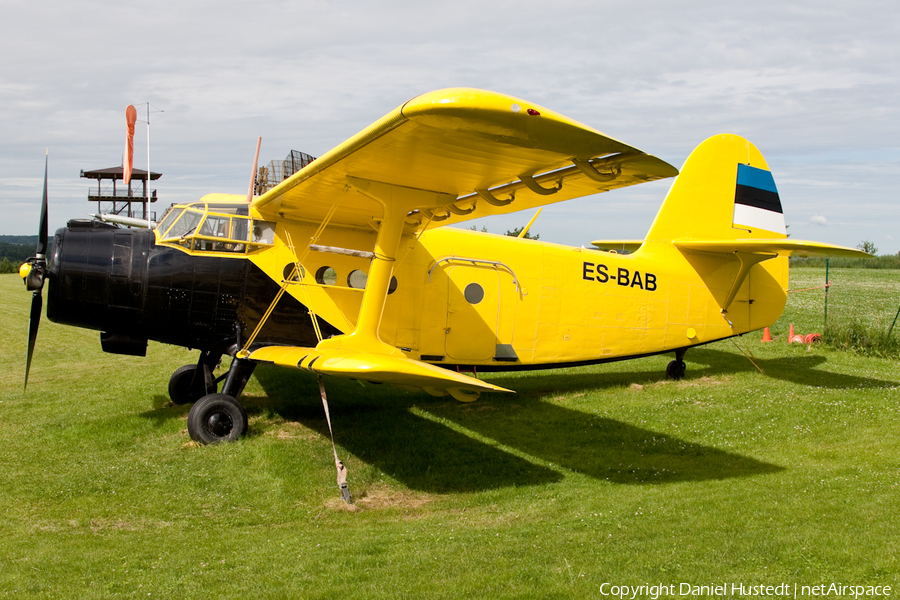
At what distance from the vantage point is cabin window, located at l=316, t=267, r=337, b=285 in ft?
28.4

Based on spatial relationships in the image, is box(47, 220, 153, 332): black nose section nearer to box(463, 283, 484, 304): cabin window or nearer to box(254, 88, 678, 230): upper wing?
box(254, 88, 678, 230): upper wing

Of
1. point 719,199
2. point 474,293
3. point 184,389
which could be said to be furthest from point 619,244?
point 184,389

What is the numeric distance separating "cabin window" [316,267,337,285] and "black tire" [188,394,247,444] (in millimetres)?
1908

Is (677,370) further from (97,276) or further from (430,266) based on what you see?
(97,276)

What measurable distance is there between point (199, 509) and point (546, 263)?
600 centimetres

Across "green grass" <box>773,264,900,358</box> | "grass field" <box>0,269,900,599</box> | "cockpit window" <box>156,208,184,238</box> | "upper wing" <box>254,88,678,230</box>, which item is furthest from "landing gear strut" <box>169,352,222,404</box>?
"green grass" <box>773,264,900,358</box>

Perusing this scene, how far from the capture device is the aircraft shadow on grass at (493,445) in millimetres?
7328

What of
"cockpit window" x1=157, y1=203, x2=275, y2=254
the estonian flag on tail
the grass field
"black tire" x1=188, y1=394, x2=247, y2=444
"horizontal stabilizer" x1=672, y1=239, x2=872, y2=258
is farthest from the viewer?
the estonian flag on tail

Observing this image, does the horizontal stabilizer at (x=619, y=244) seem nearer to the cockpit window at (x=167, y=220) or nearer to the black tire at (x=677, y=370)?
the black tire at (x=677, y=370)

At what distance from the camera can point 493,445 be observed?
8.44 metres

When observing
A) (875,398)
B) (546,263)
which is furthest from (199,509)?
(875,398)

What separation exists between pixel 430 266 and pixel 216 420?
3.48 metres

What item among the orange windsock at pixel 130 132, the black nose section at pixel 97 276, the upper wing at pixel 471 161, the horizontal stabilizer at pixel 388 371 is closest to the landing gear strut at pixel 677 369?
the upper wing at pixel 471 161

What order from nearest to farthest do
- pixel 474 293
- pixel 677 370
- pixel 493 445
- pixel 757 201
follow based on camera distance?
pixel 493 445 < pixel 474 293 < pixel 757 201 < pixel 677 370
